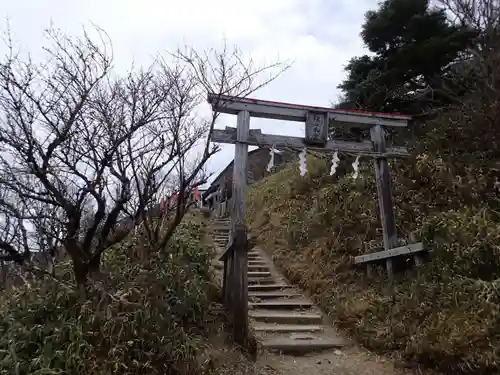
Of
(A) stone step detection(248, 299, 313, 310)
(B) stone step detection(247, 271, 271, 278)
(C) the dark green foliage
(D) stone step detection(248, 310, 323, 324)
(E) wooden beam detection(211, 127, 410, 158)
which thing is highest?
(C) the dark green foliage

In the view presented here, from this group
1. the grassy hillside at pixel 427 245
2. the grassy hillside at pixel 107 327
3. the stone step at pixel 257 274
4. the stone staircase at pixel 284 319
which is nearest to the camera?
the grassy hillside at pixel 107 327

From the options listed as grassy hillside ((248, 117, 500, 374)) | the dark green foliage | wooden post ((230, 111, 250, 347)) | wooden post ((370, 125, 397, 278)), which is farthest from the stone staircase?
the dark green foliage

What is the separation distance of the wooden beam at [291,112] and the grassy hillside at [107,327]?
237 cm

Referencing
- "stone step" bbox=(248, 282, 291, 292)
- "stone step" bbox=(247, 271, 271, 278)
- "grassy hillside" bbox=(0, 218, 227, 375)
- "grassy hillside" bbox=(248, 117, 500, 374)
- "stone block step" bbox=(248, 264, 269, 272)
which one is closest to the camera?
"grassy hillside" bbox=(0, 218, 227, 375)

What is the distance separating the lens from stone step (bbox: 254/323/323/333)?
556 centimetres

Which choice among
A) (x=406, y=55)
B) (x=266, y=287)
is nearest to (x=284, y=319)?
(x=266, y=287)

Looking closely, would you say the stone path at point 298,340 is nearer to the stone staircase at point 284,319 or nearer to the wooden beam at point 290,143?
the stone staircase at point 284,319

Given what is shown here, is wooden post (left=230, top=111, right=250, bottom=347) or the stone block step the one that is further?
the stone block step

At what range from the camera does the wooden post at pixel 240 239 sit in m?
4.71

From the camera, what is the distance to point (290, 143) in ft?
19.9

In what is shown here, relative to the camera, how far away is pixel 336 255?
23.5 feet

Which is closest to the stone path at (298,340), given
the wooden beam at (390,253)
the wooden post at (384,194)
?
the wooden beam at (390,253)

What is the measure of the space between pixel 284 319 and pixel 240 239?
5.90 feet

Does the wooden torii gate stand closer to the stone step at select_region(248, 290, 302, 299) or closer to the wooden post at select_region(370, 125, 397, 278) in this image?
the wooden post at select_region(370, 125, 397, 278)
